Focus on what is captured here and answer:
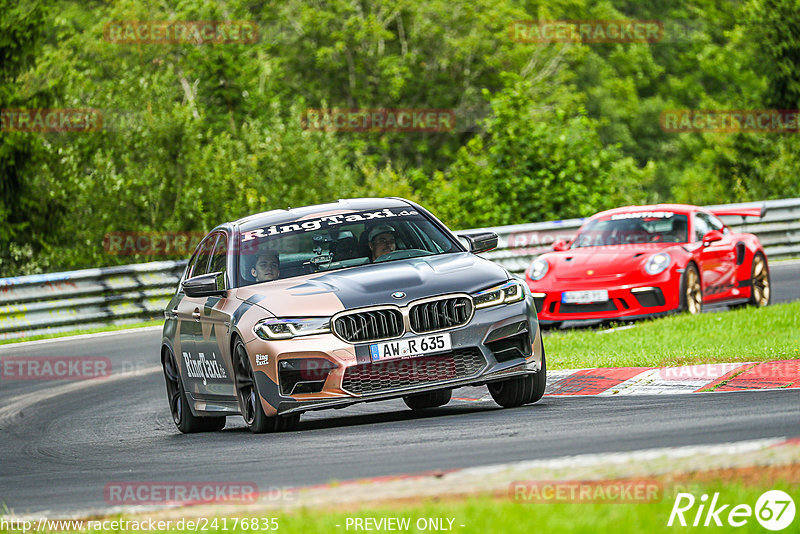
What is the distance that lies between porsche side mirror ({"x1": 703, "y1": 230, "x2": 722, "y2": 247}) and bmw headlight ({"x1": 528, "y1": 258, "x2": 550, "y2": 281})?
1.91 metres

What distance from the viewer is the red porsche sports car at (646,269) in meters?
15.5

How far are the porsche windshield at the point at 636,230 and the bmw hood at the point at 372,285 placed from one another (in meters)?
7.18

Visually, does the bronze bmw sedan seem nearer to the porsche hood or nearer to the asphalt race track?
the asphalt race track

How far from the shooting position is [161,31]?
155 feet

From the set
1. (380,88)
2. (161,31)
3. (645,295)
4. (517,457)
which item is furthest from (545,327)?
(380,88)

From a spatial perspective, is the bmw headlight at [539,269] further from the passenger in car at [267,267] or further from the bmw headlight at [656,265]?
the passenger in car at [267,267]

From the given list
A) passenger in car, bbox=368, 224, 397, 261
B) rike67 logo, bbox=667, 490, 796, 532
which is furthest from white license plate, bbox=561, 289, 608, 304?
rike67 logo, bbox=667, 490, 796, 532

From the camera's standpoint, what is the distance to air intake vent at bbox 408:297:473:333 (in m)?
8.91

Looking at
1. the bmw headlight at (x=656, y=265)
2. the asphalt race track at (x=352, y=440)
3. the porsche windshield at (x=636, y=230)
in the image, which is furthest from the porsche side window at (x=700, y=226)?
the asphalt race track at (x=352, y=440)

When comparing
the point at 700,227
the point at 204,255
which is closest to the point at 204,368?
the point at 204,255

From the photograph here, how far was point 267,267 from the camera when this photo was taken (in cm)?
1000

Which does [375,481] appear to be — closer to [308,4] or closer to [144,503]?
[144,503]

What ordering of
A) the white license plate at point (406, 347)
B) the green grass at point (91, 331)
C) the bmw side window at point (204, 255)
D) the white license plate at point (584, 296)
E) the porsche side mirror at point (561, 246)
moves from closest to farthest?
the white license plate at point (406, 347) < the bmw side window at point (204, 255) < the white license plate at point (584, 296) < the porsche side mirror at point (561, 246) < the green grass at point (91, 331)

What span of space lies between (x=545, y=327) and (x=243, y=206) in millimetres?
12684
